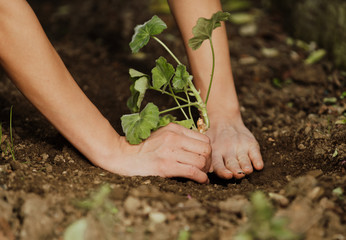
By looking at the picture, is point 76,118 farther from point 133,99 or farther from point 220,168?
point 220,168

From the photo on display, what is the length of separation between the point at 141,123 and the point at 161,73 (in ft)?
0.67

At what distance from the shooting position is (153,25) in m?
1.48

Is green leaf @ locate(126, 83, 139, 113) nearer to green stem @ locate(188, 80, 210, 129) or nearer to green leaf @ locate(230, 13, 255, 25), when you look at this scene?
green stem @ locate(188, 80, 210, 129)

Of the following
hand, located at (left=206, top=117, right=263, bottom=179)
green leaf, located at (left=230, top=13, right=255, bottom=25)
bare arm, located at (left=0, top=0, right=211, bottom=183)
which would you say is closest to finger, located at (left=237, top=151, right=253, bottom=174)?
hand, located at (left=206, top=117, right=263, bottom=179)

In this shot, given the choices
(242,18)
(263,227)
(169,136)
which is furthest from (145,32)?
(242,18)

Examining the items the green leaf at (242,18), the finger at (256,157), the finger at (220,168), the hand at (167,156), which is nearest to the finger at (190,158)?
the hand at (167,156)

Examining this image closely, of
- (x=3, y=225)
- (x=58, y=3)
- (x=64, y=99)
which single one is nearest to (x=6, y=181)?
(x=3, y=225)

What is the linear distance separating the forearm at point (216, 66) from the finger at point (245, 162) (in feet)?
0.73

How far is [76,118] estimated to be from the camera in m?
1.42

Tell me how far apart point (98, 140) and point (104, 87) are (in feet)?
2.87

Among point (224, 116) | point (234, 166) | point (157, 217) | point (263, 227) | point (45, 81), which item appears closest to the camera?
point (263, 227)

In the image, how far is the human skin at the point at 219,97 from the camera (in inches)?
63.9

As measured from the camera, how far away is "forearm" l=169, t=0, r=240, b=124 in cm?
175

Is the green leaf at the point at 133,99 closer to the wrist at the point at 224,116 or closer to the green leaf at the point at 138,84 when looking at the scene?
the green leaf at the point at 138,84
